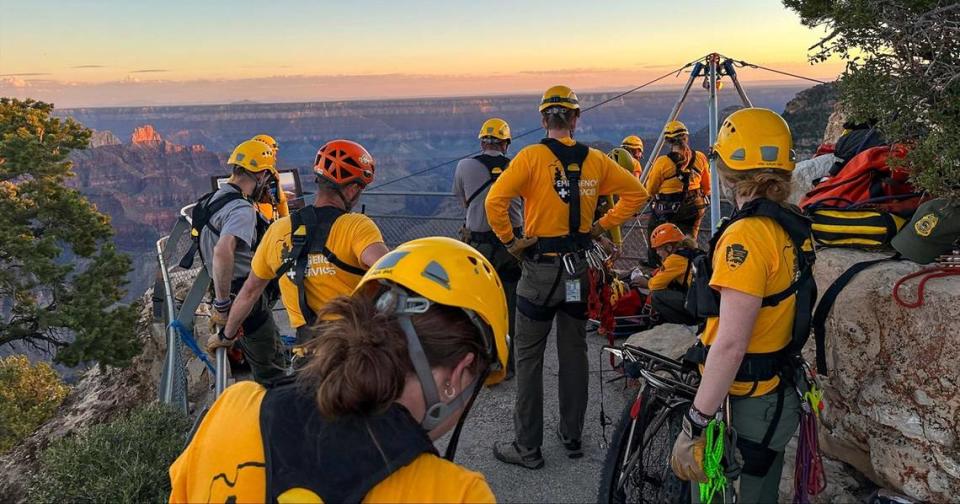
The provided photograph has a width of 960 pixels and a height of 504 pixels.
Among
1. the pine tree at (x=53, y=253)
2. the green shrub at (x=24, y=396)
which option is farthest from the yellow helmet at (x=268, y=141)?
the green shrub at (x=24, y=396)

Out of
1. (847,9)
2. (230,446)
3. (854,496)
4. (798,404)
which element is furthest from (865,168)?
(230,446)

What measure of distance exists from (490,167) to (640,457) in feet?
11.0

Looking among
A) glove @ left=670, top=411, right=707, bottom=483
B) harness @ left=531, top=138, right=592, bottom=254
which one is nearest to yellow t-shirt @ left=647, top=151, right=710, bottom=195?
harness @ left=531, top=138, right=592, bottom=254

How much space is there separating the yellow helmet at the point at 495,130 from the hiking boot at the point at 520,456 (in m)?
3.18

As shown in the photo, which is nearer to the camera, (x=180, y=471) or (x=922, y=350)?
(x=180, y=471)

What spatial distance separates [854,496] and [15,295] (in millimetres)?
26615

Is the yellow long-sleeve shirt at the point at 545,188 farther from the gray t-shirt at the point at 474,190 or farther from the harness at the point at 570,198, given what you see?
the gray t-shirt at the point at 474,190

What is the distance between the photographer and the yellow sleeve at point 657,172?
317 inches

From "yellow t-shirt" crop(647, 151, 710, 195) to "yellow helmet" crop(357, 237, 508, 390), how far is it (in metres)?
6.79

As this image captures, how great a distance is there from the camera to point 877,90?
11.2 ft

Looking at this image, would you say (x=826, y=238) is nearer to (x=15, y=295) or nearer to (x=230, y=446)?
(x=230, y=446)

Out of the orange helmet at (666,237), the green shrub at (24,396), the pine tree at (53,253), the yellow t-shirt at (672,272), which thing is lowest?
the green shrub at (24,396)

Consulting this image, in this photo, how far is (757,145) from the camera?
8.57ft

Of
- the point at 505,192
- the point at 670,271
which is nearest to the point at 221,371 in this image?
the point at 505,192
